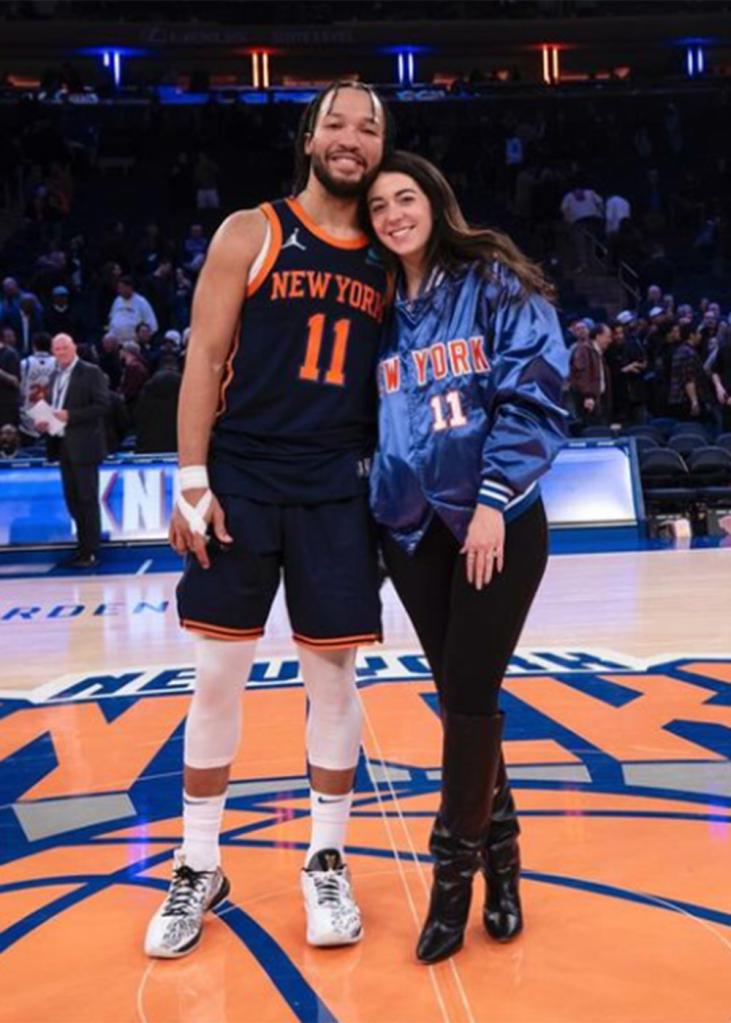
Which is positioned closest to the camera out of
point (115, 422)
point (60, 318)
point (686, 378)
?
point (115, 422)

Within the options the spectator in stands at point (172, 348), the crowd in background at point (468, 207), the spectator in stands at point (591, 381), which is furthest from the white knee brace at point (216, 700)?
the crowd in background at point (468, 207)

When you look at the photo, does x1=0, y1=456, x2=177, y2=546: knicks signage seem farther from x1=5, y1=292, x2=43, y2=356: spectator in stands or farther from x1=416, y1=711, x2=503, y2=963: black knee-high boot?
x1=416, y1=711, x2=503, y2=963: black knee-high boot

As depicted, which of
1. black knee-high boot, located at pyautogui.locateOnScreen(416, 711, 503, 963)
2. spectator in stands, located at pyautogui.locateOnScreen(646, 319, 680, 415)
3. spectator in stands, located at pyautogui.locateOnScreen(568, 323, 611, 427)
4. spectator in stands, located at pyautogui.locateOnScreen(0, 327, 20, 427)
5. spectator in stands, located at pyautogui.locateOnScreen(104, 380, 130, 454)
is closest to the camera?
black knee-high boot, located at pyautogui.locateOnScreen(416, 711, 503, 963)

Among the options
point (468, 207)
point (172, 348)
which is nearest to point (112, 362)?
point (172, 348)

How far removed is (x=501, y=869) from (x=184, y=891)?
2.18 ft

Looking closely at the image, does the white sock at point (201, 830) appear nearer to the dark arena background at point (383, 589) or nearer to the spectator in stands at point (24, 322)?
the dark arena background at point (383, 589)

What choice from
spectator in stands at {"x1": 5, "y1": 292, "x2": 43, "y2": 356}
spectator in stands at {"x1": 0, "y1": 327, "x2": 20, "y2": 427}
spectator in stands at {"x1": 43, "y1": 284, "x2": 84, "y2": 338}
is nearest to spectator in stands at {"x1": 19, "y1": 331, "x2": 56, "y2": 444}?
spectator in stands at {"x1": 0, "y1": 327, "x2": 20, "y2": 427}

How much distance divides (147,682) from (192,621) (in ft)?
8.84

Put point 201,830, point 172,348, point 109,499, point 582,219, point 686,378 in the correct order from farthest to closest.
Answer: point 582,219 → point 686,378 → point 172,348 → point 109,499 → point 201,830

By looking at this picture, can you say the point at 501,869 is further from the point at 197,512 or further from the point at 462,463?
the point at 197,512

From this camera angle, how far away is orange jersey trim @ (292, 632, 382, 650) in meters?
2.77

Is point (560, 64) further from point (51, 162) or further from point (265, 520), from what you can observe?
point (265, 520)

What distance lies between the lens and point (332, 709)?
286cm

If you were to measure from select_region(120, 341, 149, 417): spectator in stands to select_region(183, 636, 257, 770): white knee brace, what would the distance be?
880cm
